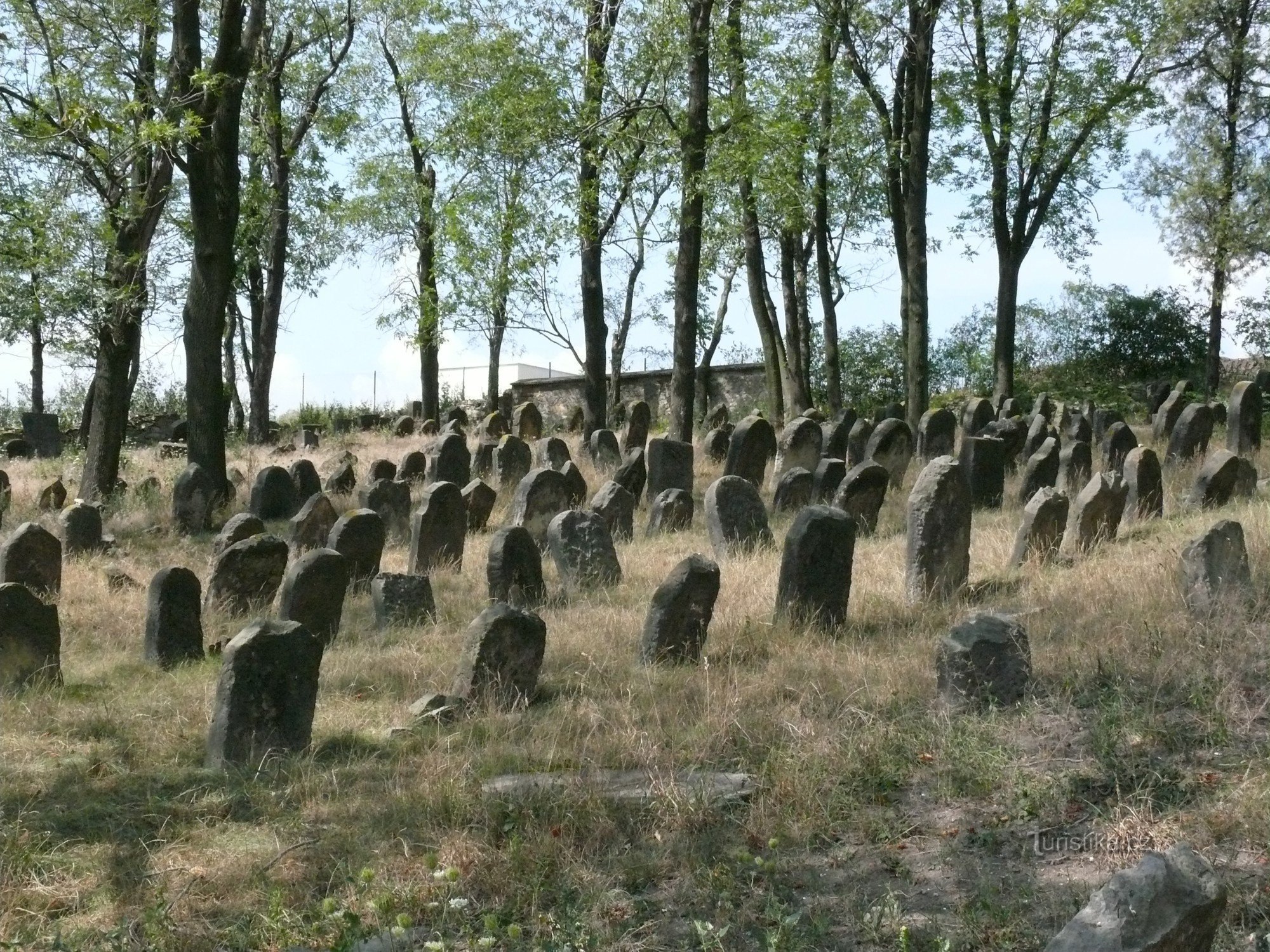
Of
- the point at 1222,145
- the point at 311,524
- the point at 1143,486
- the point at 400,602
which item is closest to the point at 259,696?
the point at 400,602

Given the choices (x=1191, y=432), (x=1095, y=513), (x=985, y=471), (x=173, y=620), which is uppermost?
(x=1191, y=432)

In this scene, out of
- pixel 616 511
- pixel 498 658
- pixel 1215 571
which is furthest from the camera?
pixel 616 511

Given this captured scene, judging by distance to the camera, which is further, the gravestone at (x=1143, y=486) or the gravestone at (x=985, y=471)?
the gravestone at (x=985, y=471)

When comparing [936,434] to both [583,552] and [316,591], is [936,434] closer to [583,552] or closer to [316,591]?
[583,552]

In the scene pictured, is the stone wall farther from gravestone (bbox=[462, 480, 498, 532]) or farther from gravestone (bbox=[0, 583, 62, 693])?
gravestone (bbox=[0, 583, 62, 693])

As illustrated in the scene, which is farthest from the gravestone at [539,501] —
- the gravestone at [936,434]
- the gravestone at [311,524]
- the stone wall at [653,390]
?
the stone wall at [653,390]

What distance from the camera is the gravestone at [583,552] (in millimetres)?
10569

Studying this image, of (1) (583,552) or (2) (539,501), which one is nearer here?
(1) (583,552)

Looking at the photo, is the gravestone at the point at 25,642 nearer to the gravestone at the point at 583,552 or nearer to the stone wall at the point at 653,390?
the gravestone at the point at 583,552

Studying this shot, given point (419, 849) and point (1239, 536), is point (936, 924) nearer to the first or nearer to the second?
point (419, 849)

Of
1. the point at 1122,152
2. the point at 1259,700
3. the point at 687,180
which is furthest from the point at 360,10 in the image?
the point at 1259,700

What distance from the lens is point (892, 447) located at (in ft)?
51.5

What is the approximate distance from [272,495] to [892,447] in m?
→ 7.73

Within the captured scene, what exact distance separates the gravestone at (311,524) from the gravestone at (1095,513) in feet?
22.8
